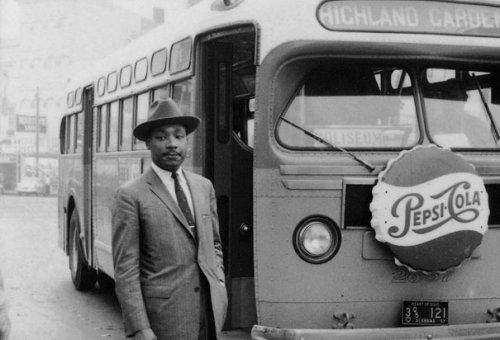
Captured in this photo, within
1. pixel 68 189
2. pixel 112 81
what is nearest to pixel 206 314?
pixel 112 81

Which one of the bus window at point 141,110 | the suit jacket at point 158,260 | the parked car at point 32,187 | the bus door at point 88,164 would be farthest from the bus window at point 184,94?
the parked car at point 32,187

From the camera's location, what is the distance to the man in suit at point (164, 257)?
3.82 m

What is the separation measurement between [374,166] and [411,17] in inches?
41.2

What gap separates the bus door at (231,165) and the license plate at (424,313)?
57.6 inches

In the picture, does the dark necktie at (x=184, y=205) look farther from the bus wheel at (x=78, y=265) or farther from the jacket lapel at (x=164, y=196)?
the bus wheel at (x=78, y=265)

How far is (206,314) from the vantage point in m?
4.03

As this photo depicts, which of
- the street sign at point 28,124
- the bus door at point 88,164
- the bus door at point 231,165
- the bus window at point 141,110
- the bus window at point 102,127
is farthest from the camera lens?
the street sign at point 28,124

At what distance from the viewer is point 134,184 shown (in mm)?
3963

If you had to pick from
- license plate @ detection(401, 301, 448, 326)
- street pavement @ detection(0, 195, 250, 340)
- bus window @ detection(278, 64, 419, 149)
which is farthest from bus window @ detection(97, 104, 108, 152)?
license plate @ detection(401, 301, 448, 326)

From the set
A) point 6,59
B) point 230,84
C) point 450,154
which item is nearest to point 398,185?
point 450,154

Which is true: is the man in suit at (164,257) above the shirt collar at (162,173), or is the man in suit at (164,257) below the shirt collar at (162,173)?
below

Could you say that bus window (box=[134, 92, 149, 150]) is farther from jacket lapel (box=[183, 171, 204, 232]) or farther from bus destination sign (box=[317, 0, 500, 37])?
jacket lapel (box=[183, 171, 204, 232])

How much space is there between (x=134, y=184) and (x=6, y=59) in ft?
266

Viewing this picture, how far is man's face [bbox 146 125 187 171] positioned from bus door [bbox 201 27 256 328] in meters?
2.04
